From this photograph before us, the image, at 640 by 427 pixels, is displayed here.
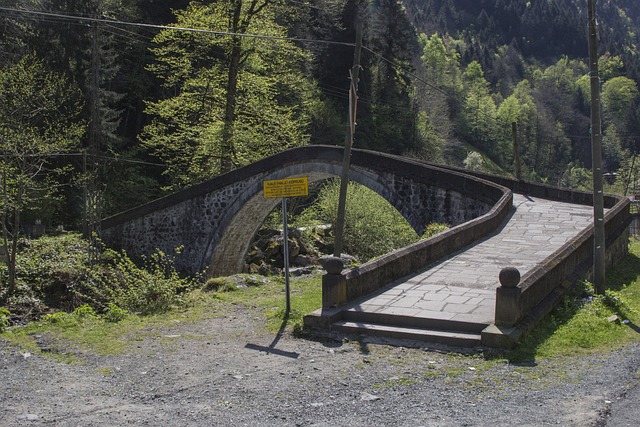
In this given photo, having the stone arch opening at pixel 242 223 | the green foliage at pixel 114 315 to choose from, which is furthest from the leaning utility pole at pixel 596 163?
the stone arch opening at pixel 242 223

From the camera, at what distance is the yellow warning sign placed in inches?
365

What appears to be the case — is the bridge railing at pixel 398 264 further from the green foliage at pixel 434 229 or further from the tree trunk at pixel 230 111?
the tree trunk at pixel 230 111

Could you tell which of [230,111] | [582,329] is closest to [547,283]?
[582,329]

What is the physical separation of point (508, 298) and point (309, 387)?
251 cm

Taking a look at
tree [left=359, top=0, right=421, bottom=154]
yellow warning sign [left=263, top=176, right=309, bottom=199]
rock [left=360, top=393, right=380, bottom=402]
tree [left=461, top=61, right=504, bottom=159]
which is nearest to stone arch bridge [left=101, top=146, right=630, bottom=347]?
yellow warning sign [left=263, top=176, right=309, bottom=199]

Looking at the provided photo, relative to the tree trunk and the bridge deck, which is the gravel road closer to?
the bridge deck

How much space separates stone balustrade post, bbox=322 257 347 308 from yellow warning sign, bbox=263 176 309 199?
1137 millimetres

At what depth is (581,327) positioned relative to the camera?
780 centimetres

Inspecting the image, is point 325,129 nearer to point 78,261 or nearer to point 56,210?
point 56,210

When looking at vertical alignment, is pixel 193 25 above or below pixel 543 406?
above

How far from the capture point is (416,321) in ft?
25.7

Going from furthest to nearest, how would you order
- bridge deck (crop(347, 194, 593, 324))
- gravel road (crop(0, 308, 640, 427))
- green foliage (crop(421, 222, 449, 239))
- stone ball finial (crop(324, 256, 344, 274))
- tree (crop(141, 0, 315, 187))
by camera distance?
1. tree (crop(141, 0, 315, 187))
2. green foliage (crop(421, 222, 449, 239))
3. stone ball finial (crop(324, 256, 344, 274))
4. bridge deck (crop(347, 194, 593, 324))
5. gravel road (crop(0, 308, 640, 427))

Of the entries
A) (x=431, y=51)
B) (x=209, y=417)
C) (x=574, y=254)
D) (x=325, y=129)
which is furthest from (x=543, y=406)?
(x=431, y=51)

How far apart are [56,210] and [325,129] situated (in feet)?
67.1
